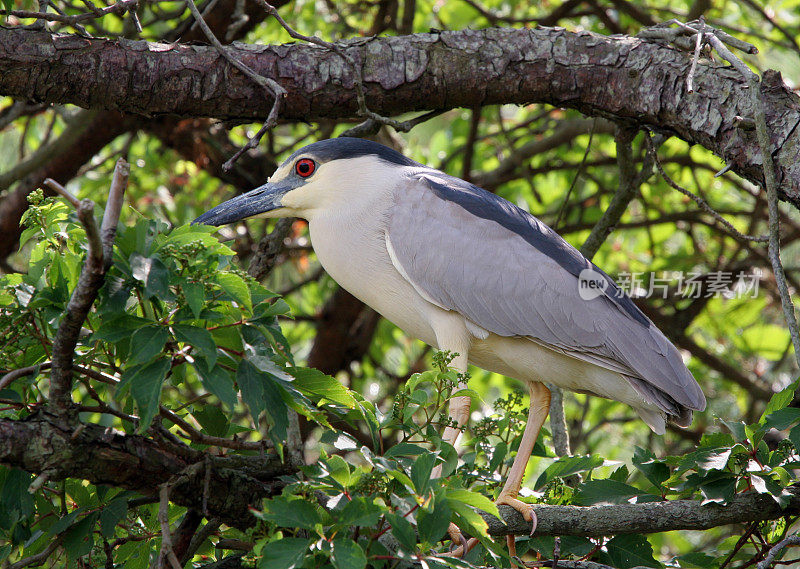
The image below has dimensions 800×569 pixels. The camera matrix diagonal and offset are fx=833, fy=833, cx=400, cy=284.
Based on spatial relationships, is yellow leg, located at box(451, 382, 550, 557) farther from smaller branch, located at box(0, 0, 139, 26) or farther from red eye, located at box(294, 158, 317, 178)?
smaller branch, located at box(0, 0, 139, 26)

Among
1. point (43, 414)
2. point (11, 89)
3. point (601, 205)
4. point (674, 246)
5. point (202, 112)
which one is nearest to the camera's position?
point (43, 414)

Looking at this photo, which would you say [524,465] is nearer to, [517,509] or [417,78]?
[517,509]

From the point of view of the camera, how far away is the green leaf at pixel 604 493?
2.36m

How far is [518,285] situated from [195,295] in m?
1.45

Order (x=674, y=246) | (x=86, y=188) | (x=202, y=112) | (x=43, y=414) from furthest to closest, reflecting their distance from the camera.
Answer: (x=674, y=246)
(x=86, y=188)
(x=202, y=112)
(x=43, y=414)

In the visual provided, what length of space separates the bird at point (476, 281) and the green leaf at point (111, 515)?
1.04m

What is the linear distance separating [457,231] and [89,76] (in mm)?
1308

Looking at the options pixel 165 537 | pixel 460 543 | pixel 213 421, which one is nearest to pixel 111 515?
pixel 165 537

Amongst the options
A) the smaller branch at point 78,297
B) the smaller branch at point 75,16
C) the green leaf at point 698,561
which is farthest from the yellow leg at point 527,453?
the smaller branch at point 75,16

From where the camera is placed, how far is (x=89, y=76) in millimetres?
2701

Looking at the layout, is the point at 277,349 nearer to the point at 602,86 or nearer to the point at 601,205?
the point at 602,86

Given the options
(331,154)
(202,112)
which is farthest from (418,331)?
(202,112)

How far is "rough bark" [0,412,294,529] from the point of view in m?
1.72

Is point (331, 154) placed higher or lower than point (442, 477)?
higher
